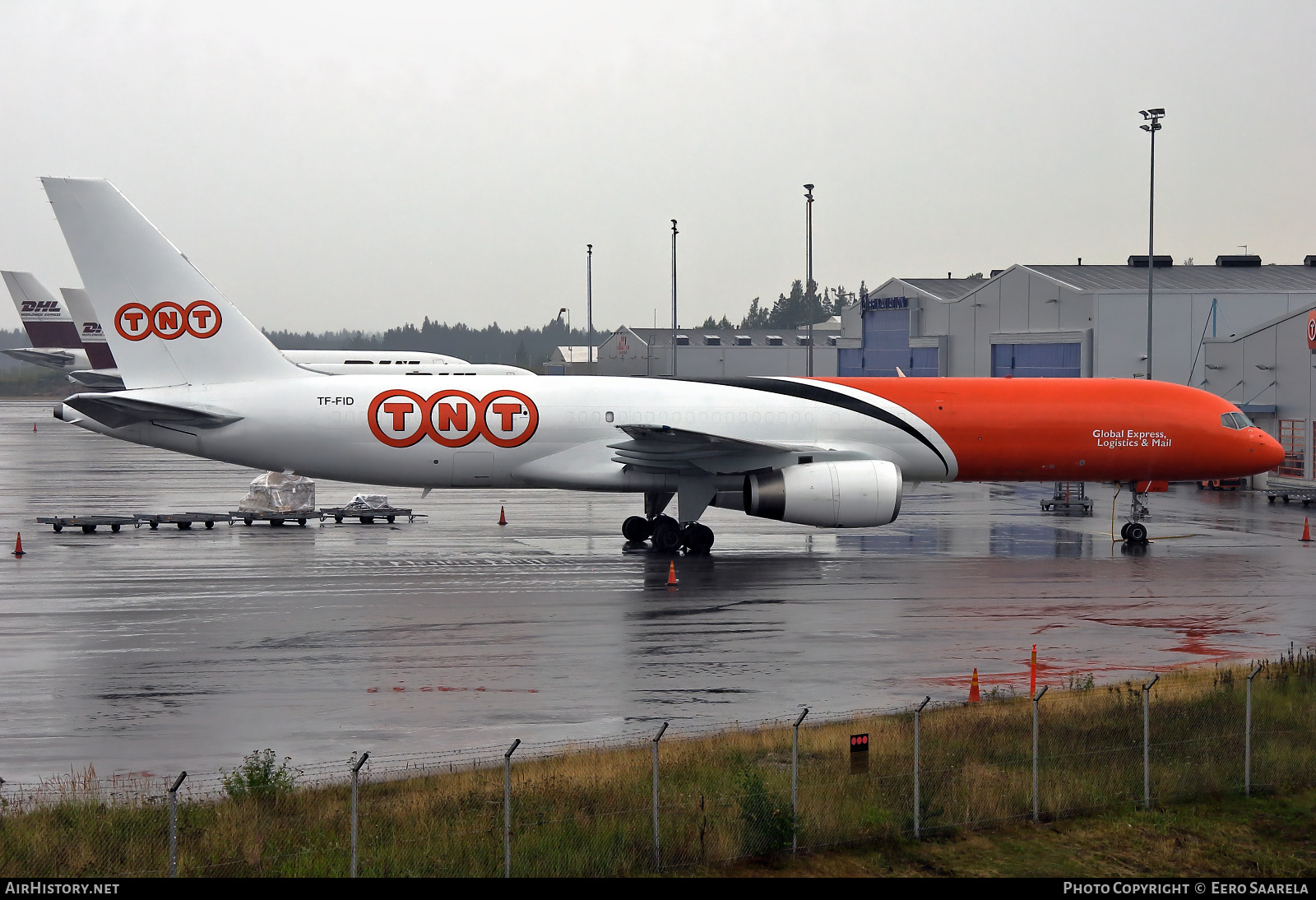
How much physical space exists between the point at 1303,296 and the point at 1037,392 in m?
41.8

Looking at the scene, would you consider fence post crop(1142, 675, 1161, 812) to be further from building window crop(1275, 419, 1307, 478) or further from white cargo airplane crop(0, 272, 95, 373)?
white cargo airplane crop(0, 272, 95, 373)

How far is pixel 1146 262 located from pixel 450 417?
6592 cm

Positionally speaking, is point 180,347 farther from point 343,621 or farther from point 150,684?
point 150,684

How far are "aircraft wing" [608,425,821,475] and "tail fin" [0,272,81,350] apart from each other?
3837 inches

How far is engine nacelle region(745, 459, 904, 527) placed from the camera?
2947cm

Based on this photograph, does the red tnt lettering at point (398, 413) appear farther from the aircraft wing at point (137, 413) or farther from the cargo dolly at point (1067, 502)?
the cargo dolly at point (1067, 502)

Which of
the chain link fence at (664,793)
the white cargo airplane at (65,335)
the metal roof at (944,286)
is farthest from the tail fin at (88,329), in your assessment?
the chain link fence at (664,793)

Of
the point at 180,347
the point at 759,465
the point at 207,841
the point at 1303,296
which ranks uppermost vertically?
the point at 1303,296

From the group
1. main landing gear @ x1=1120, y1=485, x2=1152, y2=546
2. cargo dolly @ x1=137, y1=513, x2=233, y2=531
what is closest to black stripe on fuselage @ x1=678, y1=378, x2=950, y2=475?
main landing gear @ x1=1120, y1=485, x2=1152, y2=546

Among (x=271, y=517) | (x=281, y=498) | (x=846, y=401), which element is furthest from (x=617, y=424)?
(x=281, y=498)

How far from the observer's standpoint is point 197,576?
27062mm

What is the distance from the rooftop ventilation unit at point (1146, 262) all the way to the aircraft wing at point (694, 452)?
185ft

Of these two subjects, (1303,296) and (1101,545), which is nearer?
(1101,545)
